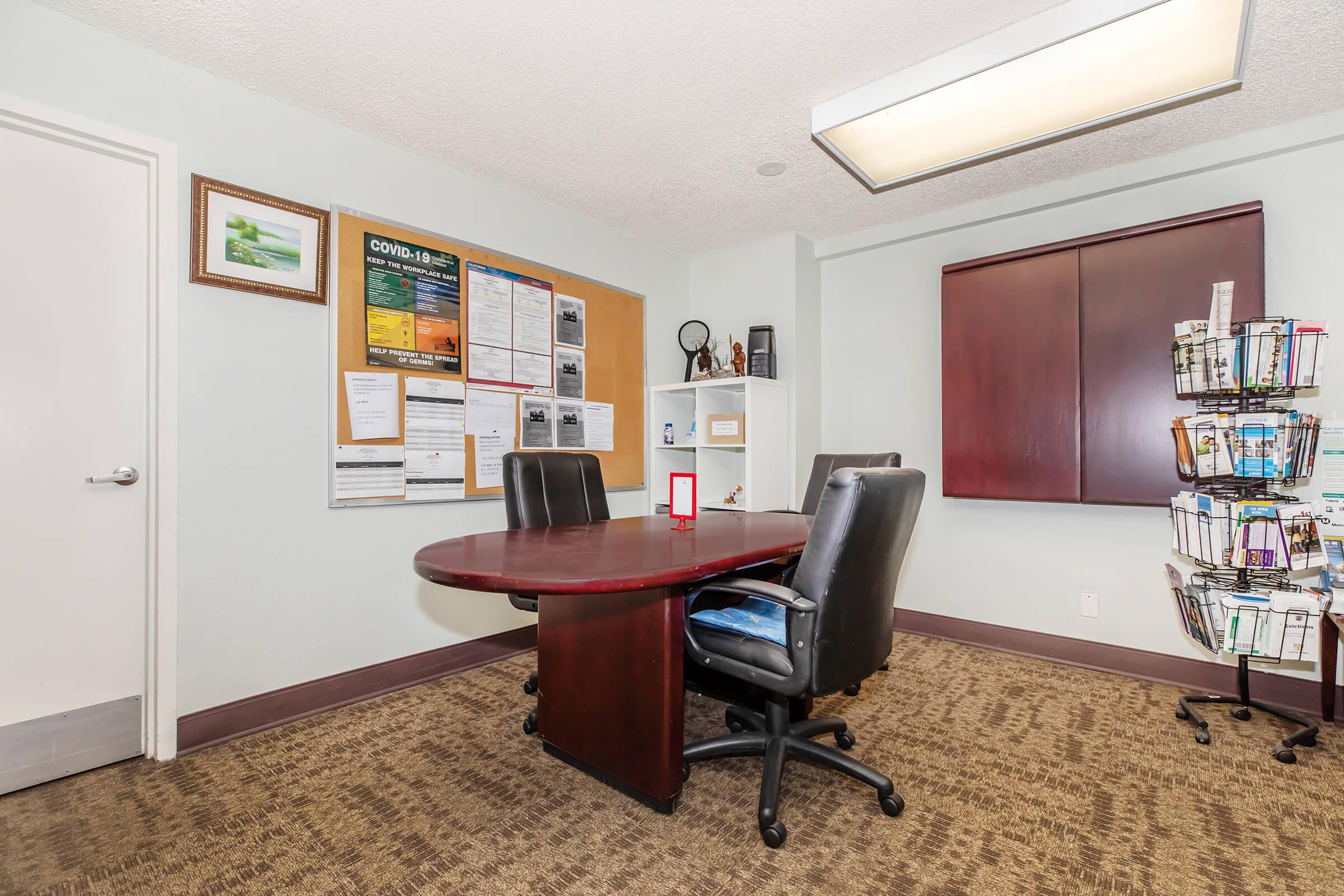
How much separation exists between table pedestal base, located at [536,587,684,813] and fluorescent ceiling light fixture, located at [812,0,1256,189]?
2054mm

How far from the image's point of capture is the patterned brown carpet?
1.49 m

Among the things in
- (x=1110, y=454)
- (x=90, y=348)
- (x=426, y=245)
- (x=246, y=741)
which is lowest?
(x=246, y=741)

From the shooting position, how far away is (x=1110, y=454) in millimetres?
2879

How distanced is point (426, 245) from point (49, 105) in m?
1.28

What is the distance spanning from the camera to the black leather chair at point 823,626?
151cm

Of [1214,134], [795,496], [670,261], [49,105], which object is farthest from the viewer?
[670,261]

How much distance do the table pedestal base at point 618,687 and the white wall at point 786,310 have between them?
225cm

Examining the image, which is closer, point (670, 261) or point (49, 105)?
point (49, 105)

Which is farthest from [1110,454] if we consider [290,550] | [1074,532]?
[290,550]

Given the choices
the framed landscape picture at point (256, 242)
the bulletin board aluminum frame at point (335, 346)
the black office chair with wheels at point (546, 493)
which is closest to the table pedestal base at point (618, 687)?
the black office chair with wheels at point (546, 493)

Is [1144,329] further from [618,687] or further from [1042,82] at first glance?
[618,687]

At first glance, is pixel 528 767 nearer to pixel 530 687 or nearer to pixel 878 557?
pixel 530 687

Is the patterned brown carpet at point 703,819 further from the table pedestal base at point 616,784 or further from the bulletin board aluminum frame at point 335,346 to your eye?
the bulletin board aluminum frame at point 335,346

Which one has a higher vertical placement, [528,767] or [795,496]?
[795,496]
